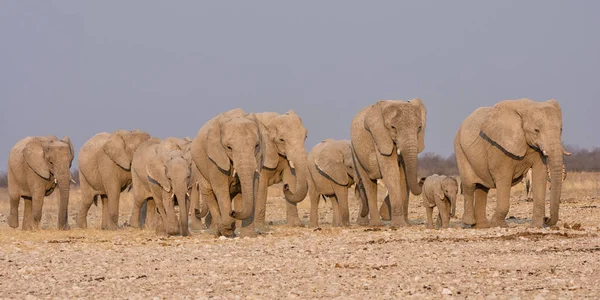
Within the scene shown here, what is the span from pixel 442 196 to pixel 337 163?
11.8 ft

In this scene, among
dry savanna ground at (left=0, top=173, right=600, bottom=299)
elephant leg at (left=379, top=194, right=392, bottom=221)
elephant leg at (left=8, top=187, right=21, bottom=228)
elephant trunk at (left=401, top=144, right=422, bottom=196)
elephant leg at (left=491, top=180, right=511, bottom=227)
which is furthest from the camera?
elephant leg at (left=8, top=187, right=21, bottom=228)

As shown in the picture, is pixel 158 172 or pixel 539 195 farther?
pixel 158 172

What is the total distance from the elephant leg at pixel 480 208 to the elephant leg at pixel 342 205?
3473mm

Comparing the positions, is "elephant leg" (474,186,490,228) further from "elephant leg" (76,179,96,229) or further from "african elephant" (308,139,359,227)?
"elephant leg" (76,179,96,229)

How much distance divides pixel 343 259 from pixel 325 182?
1101 centimetres

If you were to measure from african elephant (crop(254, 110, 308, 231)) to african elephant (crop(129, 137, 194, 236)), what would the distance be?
1.77 metres

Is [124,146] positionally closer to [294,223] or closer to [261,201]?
[294,223]

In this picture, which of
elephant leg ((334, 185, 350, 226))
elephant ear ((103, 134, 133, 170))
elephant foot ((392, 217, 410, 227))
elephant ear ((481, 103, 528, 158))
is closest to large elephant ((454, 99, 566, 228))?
elephant ear ((481, 103, 528, 158))

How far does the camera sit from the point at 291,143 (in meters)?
22.7

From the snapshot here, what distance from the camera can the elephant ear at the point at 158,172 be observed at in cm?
2173

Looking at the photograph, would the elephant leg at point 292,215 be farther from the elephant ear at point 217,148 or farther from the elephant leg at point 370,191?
the elephant ear at point 217,148

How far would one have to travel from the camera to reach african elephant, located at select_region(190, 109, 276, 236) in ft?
64.2

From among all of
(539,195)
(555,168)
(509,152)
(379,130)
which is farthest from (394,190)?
(555,168)

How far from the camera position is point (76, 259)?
17312mm
